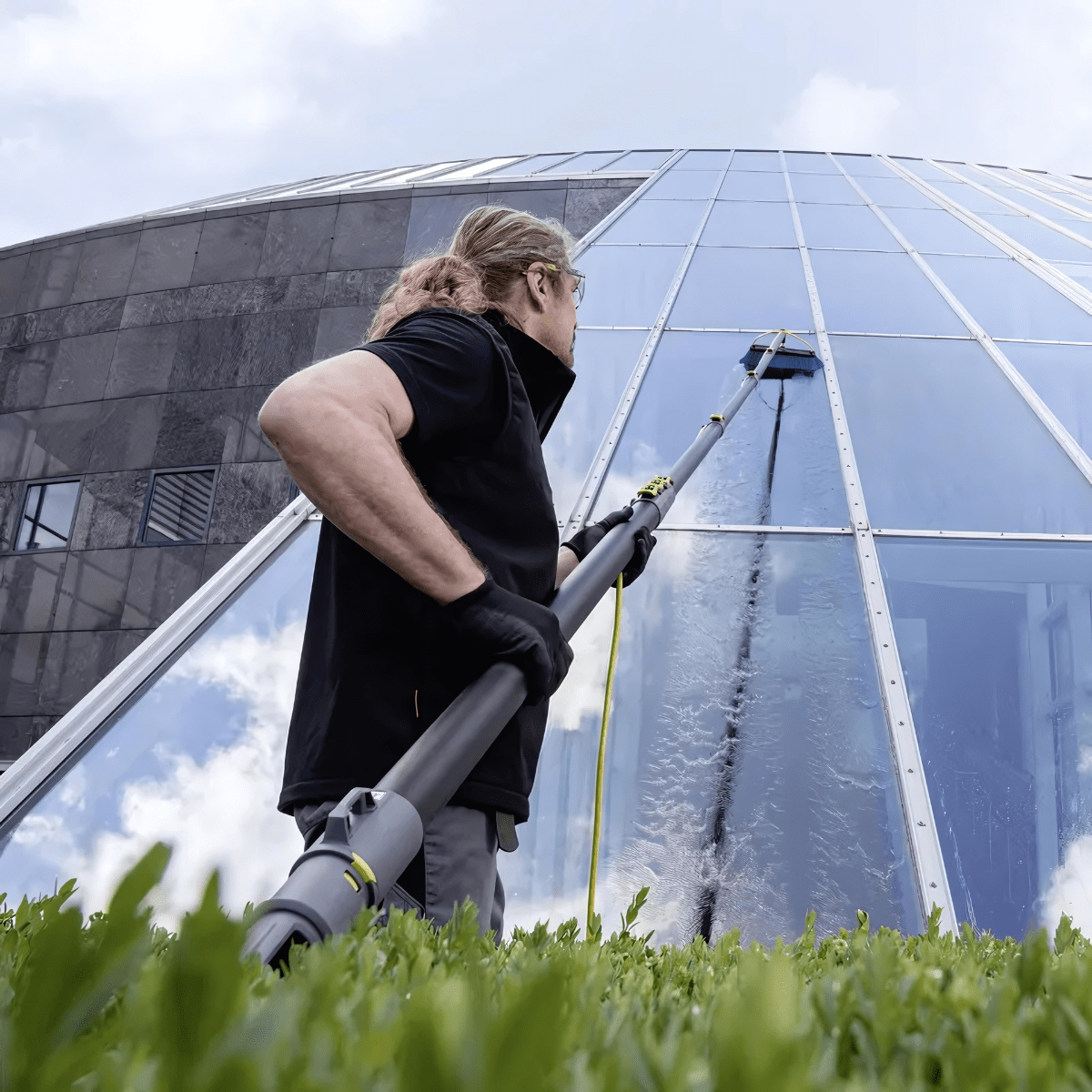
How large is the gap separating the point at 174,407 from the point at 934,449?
322 inches

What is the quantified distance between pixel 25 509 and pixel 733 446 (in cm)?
864

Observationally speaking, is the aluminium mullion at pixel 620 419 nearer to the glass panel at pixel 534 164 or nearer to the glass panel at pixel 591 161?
the glass panel at pixel 591 161

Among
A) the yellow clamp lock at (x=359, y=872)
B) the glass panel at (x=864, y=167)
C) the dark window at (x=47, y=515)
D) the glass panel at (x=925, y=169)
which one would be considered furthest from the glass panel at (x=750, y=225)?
the yellow clamp lock at (x=359, y=872)

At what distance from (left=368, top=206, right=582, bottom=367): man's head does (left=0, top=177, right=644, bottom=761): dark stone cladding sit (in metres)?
7.40

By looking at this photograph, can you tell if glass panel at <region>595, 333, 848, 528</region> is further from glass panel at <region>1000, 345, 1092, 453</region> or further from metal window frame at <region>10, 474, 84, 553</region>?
metal window frame at <region>10, 474, 84, 553</region>

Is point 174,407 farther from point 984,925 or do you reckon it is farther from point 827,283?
point 984,925

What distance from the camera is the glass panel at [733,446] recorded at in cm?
427

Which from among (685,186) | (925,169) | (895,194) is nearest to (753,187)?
(685,186)

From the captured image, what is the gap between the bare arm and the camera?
68.4 inches

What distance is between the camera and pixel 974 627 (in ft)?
11.3

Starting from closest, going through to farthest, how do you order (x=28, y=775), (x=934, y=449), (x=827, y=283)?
(x=28, y=775) → (x=934, y=449) → (x=827, y=283)

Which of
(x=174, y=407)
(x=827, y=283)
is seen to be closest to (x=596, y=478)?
(x=827, y=283)

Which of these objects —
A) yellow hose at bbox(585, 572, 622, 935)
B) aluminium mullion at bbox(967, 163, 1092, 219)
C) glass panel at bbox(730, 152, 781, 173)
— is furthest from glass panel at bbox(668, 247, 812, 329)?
aluminium mullion at bbox(967, 163, 1092, 219)

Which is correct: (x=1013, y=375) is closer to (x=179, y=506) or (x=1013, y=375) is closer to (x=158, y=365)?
(x=179, y=506)
